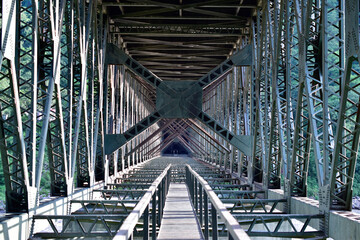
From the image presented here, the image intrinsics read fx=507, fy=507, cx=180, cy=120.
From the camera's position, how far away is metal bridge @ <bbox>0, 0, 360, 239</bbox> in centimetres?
908

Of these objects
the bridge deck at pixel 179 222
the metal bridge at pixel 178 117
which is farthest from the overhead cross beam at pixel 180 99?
the bridge deck at pixel 179 222

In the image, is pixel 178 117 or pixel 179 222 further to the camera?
pixel 178 117

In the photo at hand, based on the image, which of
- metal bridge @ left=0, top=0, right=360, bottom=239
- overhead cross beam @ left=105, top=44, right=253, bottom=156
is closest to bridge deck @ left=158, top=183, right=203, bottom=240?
metal bridge @ left=0, top=0, right=360, bottom=239

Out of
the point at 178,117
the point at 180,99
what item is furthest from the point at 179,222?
the point at 180,99

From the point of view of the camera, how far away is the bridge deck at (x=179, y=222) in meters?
8.98

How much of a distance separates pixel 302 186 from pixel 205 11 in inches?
361

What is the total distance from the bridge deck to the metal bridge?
45 mm

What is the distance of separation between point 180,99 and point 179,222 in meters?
9.06

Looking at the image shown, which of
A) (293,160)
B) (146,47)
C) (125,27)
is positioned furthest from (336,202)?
(146,47)

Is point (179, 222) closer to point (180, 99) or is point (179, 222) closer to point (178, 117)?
point (178, 117)

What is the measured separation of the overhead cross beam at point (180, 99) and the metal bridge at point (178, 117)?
0.04 metres

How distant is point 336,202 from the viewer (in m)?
10.0

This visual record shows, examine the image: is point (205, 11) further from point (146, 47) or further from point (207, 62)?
point (207, 62)

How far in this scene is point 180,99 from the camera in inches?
759
